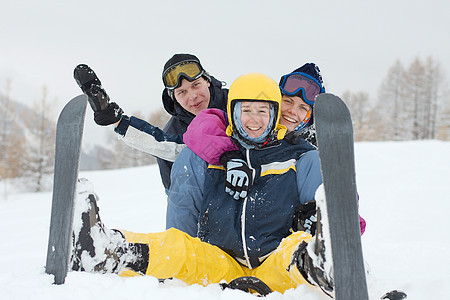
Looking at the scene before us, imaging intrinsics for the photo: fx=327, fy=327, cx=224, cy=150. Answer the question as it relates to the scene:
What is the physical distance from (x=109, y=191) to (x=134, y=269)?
878cm

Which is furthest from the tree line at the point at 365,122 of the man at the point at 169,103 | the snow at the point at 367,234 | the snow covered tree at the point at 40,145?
the man at the point at 169,103

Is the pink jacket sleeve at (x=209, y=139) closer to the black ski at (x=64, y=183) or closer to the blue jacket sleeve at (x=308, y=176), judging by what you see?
the blue jacket sleeve at (x=308, y=176)

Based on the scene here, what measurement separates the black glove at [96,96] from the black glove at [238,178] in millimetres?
1040

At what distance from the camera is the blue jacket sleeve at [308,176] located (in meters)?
1.99

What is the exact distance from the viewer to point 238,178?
1.99 m

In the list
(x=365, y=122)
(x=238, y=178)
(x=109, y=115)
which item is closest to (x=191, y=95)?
(x=109, y=115)

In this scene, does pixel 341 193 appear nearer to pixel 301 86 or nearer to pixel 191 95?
pixel 301 86

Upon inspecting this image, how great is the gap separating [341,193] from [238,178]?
0.84 meters

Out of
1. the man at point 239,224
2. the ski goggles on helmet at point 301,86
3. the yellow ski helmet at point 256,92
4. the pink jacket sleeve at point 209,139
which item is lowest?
the man at point 239,224

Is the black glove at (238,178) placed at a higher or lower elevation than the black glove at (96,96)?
lower

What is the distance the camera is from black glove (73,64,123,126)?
2332 millimetres

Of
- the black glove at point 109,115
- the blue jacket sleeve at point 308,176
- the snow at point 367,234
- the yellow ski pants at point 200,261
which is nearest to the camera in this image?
the snow at point 367,234

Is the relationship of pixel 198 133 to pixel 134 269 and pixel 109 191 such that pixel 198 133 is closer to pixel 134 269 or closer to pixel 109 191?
pixel 134 269

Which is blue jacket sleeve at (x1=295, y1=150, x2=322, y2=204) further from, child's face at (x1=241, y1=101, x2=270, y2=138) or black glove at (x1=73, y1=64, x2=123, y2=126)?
black glove at (x1=73, y1=64, x2=123, y2=126)
